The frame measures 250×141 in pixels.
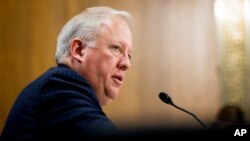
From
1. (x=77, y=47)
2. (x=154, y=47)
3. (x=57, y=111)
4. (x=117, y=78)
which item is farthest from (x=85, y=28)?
(x=154, y=47)

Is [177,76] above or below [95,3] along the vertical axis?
below

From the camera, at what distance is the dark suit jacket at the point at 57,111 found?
748 millimetres

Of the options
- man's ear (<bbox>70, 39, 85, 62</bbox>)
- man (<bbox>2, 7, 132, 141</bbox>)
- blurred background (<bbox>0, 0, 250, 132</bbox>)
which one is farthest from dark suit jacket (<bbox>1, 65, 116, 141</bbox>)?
blurred background (<bbox>0, 0, 250, 132</bbox>)

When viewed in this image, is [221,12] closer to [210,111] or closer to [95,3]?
[210,111]

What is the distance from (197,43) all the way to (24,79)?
1.04 metres

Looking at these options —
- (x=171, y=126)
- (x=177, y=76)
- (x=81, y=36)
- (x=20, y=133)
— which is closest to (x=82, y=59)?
(x=81, y=36)

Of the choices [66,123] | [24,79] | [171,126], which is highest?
[24,79]

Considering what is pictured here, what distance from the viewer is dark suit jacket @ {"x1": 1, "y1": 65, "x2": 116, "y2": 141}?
2.45 ft

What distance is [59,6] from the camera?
2.46m

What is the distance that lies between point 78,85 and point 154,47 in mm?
1653

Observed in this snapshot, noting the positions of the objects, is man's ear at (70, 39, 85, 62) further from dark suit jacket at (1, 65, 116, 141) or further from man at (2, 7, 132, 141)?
dark suit jacket at (1, 65, 116, 141)

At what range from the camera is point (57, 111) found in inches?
30.6

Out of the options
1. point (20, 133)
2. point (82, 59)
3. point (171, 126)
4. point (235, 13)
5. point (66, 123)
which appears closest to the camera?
point (171, 126)

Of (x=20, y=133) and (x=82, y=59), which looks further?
(x=82, y=59)
